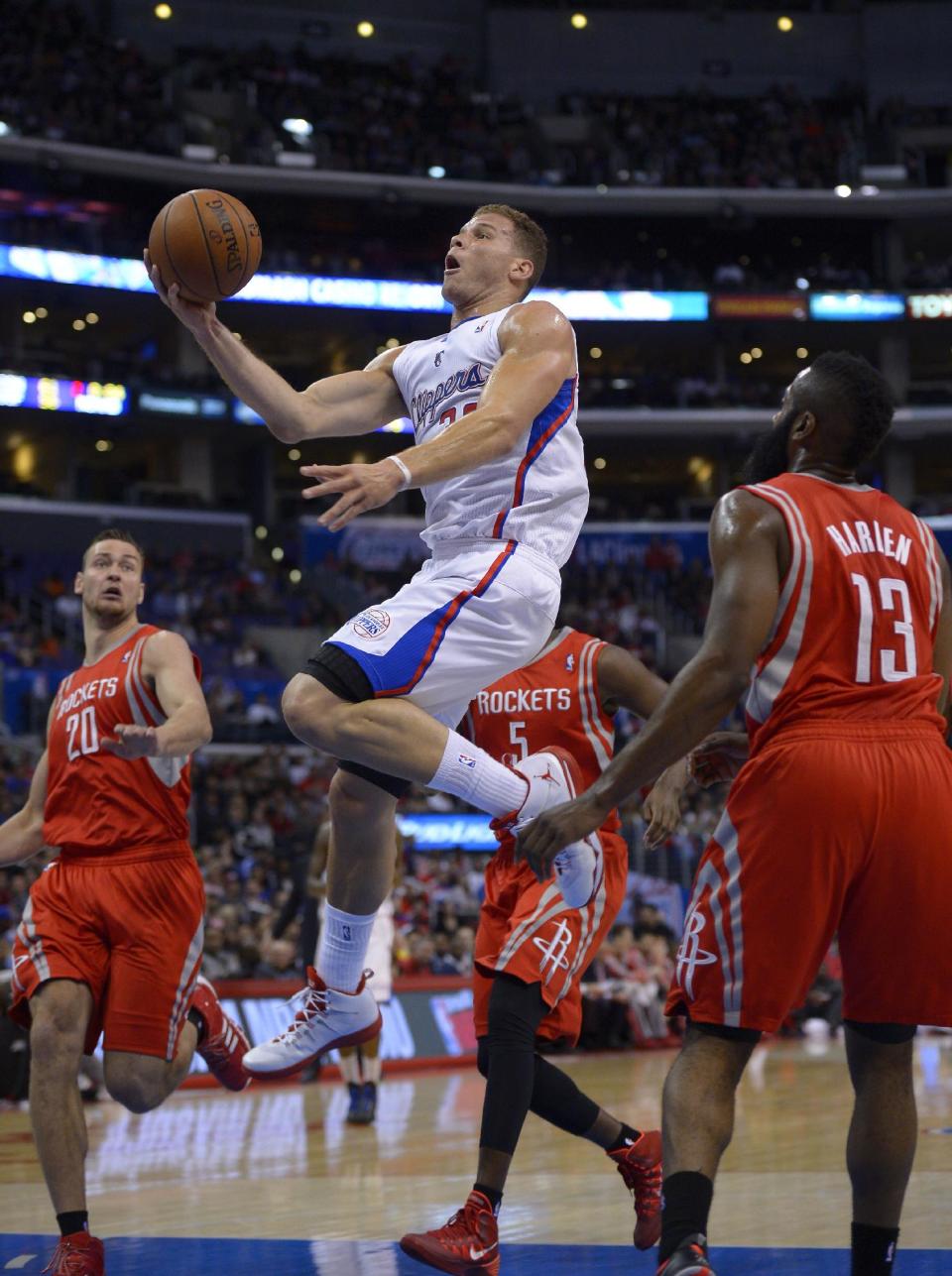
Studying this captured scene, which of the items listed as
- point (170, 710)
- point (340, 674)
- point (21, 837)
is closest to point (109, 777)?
point (170, 710)

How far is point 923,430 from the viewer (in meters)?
38.7

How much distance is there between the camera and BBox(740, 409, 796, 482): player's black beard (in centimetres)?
445

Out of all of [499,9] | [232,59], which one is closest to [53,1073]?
[232,59]

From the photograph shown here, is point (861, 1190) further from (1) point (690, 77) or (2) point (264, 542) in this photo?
(1) point (690, 77)

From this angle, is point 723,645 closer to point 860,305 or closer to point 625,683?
point 625,683

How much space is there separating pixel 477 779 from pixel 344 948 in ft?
2.59

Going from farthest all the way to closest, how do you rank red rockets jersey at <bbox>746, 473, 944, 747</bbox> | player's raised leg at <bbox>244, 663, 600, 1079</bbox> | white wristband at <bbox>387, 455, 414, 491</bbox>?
1. player's raised leg at <bbox>244, 663, 600, 1079</bbox>
2. white wristband at <bbox>387, 455, 414, 491</bbox>
3. red rockets jersey at <bbox>746, 473, 944, 747</bbox>

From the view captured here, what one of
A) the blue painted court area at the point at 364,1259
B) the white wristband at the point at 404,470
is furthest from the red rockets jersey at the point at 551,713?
the white wristband at the point at 404,470

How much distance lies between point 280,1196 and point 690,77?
135 ft

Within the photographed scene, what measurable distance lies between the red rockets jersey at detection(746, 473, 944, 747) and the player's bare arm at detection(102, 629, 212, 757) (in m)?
2.14

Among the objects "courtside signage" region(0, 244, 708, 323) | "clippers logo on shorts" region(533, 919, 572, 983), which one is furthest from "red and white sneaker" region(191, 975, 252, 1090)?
"courtside signage" region(0, 244, 708, 323)

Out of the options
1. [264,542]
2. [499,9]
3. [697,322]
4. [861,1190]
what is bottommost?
[861,1190]

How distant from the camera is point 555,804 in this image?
5.02 m

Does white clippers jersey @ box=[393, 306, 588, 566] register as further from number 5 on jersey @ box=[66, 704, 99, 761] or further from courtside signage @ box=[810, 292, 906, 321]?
courtside signage @ box=[810, 292, 906, 321]
